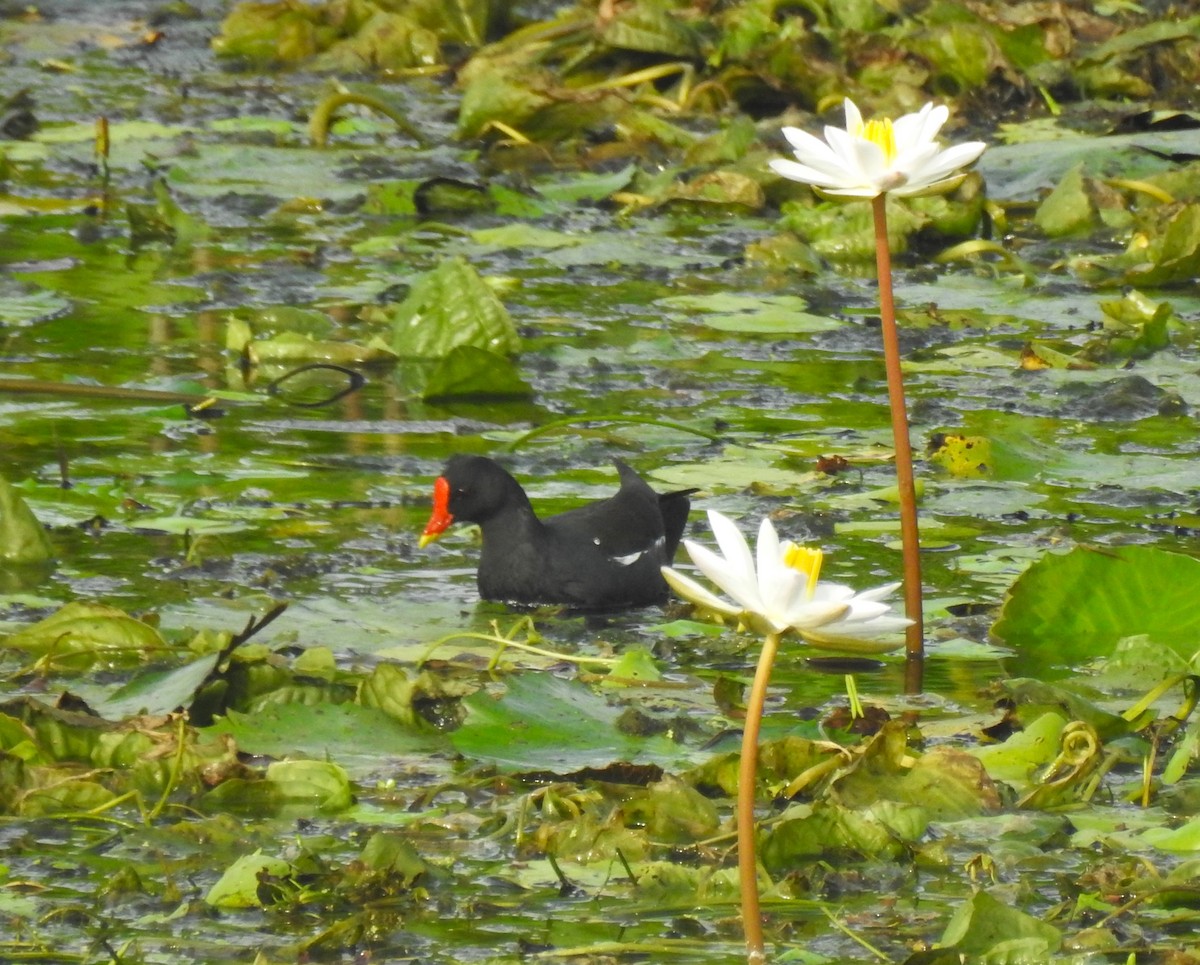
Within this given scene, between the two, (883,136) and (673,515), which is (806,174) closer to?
(883,136)

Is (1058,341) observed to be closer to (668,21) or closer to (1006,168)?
(1006,168)

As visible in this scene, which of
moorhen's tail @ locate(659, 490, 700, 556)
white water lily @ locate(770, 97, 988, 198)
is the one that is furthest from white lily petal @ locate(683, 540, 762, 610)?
moorhen's tail @ locate(659, 490, 700, 556)

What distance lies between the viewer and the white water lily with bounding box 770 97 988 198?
12.2 feet

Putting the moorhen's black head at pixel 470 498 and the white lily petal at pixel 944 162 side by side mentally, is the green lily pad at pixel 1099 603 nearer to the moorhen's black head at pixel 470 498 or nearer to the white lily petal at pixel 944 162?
the white lily petal at pixel 944 162

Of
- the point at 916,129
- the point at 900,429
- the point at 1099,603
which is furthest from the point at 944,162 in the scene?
the point at 1099,603

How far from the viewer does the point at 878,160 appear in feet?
12.2

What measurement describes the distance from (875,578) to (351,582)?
110cm

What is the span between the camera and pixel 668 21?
10797 mm

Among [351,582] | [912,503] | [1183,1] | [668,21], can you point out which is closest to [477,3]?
[668,21]

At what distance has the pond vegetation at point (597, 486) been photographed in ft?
10.6

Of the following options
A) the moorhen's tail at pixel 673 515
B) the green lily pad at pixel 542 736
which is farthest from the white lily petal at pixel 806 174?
the moorhen's tail at pixel 673 515

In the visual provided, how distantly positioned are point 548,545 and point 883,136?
1651 millimetres

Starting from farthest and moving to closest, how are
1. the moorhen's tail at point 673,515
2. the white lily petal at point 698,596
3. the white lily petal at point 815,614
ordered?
the moorhen's tail at point 673,515, the white lily petal at point 698,596, the white lily petal at point 815,614

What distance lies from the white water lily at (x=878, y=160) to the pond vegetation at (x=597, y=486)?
29.5 inches
